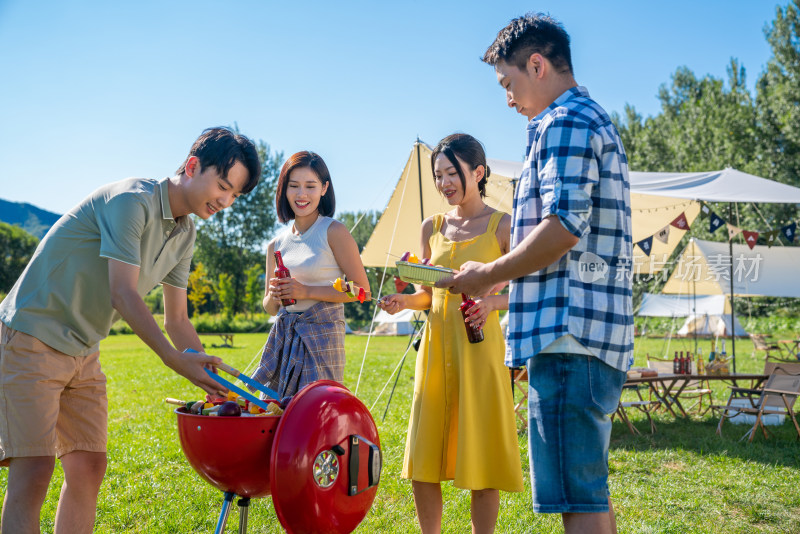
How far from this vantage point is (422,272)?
203 cm

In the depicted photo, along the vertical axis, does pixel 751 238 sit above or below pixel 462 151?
above

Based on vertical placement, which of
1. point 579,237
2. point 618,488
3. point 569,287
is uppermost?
point 579,237

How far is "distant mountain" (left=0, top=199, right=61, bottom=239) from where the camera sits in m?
184

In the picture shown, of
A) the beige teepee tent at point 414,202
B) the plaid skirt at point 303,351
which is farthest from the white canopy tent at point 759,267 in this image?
the plaid skirt at point 303,351

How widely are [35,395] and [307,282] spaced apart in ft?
3.84

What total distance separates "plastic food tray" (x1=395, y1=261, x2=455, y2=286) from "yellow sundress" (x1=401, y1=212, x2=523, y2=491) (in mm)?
662

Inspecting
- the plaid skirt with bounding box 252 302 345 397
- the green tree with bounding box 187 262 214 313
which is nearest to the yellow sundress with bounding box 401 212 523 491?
the plaid skirt with bounding box 252 302 345 397

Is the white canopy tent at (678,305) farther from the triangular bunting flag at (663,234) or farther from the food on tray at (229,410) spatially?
the food on tray at (229,410)

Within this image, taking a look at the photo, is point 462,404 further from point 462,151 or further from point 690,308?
point 690,308

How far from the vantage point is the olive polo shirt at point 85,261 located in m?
2.16

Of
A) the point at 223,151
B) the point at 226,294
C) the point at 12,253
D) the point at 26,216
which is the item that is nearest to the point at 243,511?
the point at 223,151

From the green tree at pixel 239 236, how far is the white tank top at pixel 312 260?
1782 inches

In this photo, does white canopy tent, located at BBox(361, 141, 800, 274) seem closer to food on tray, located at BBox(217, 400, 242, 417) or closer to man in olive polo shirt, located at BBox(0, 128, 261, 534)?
man in olive polo shirt, located at BBox(0, 128, 261, 534)

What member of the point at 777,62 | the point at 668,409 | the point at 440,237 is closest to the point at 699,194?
the point at 668,409
